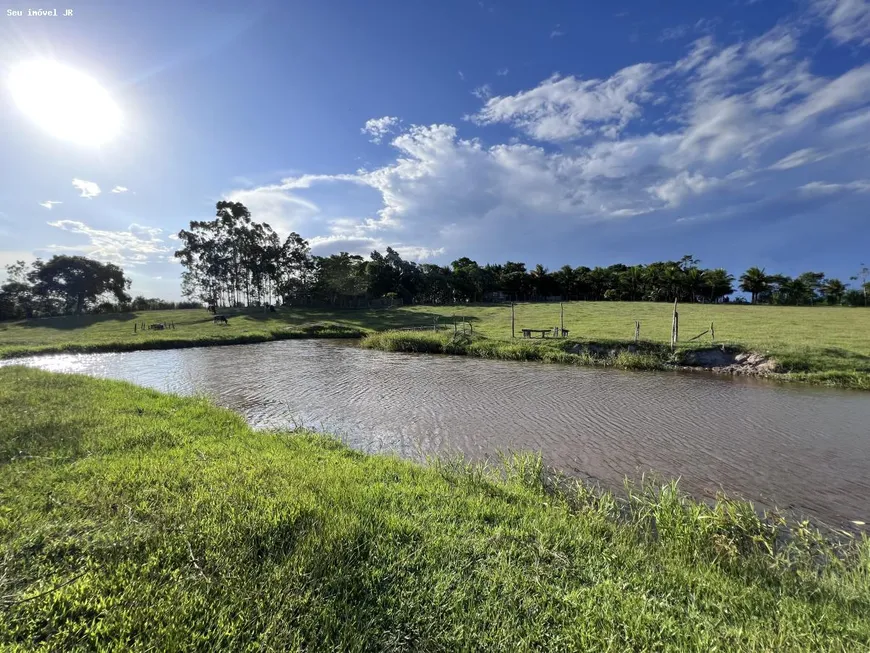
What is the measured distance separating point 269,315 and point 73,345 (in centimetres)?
2946

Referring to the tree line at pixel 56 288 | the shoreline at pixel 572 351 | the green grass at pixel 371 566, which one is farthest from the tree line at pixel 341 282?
the green grass at pixel 371 566

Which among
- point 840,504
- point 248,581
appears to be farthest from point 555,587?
point 840,504

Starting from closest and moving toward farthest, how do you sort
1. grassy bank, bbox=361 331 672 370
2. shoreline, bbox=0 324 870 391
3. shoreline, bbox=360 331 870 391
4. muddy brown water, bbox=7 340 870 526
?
muddy brown water, bbox=7 340 870 526 → shoreline, bbox=360 331 870 391 → shoreline, bbox=0 324 870 391 → grassy bank, bbox=361 331 672 370

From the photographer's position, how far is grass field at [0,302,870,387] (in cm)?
1989

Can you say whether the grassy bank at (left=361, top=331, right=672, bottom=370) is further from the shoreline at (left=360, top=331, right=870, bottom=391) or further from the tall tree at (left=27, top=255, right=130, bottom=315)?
the tall tree at (left=27, top=255, right=130, bottom=315)

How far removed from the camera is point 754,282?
77875 millimetres

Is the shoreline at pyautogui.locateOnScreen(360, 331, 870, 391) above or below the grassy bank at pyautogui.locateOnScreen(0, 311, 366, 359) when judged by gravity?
below

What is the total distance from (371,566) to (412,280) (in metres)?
80.1

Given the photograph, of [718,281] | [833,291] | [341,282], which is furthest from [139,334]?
[833,291]

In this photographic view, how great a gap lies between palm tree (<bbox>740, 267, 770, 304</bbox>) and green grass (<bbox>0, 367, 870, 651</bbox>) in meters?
93.4

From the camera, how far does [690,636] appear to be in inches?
127

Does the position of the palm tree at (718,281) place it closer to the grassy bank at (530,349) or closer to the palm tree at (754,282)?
the palm tree at (754,282)

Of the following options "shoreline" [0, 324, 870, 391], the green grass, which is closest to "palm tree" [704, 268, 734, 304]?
"shoreline" [0, 324, 870, 391]

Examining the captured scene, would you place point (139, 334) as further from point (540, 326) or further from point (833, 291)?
point (833, 291)
